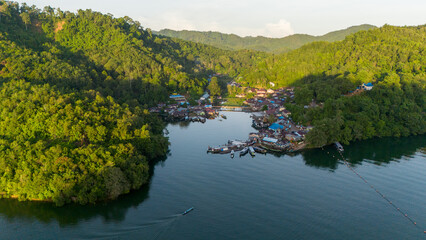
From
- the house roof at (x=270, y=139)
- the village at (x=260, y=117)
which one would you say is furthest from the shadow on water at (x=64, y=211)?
the house roof at (x=270, y=139)

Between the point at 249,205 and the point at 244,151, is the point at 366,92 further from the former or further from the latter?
the point at 249,205

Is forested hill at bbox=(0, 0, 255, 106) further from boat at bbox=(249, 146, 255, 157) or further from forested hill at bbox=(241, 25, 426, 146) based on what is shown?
forested hill at bbox=(241, 25, 426, 146)

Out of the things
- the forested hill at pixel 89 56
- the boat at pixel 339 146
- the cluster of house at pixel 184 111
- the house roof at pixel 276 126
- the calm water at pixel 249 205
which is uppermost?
the forested hill at pixel 89 56

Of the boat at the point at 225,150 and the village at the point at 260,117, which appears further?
the village at the point at 260,117

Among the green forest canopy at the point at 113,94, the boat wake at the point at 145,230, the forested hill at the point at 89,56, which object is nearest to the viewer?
the boat wake at the point at 145,230

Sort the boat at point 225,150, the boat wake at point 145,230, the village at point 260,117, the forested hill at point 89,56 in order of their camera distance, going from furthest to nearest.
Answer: the forested hill at point 89,56
the village at point 260,117
the boat at point 225,150
the boat wake at point 145,230

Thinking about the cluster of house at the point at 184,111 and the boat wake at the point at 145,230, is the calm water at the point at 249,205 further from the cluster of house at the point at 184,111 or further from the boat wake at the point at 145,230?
the cluster of house at the point at 184,111

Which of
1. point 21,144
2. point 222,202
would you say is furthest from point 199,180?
point 21,144

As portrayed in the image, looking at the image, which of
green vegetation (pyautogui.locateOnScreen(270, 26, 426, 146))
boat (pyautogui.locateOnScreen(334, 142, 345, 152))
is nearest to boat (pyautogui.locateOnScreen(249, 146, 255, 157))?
green vegetation (pyautogui.locateOnScreen(270, 26, 426, 146))
